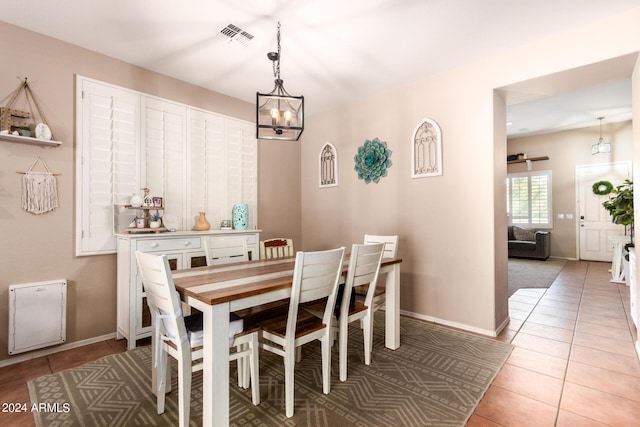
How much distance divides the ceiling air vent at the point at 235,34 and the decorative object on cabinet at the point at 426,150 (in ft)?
6.73

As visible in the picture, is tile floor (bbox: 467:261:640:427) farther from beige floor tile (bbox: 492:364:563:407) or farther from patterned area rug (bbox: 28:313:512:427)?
patterned area rug (bbox: 28:313:512:427)

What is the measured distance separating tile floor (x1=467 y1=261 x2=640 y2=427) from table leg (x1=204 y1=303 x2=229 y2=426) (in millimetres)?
1383

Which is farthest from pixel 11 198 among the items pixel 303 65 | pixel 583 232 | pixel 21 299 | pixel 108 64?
pixel 583 232

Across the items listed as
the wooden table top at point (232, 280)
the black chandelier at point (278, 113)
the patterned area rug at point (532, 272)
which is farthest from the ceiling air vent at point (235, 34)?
the patterned area rug at point (532, 272)

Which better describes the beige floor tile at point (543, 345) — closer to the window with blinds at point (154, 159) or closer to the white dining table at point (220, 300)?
the white dining table at point (220, 300)

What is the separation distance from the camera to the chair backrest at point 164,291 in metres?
1.47

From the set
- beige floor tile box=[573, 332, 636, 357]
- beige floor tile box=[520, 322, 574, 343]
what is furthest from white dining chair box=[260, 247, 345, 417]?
beige floor tile box=[573, 332, 636, 357]

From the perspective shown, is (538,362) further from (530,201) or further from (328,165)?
(530,201)

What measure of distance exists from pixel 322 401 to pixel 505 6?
309 centimetres

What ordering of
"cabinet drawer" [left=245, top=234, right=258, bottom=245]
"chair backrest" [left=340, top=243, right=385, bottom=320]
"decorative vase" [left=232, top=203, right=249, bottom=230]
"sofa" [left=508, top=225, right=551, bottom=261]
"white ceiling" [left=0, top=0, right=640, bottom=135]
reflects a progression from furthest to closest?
"sofa" [left=508, top=225, right=551, bottom=261]
"decorative vase" [left=232, top=203, right=249, bottom=230]
"cabinet drawer" [left=245, top=234, right=258, bottom=245]
"white ceiling" [left=0, top=0, right=640, bottom=135]
"chair backrest" [left=340, top=243, right=385, bottom=320]

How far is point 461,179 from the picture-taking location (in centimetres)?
317

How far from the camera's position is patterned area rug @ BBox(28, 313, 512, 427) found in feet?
5.74

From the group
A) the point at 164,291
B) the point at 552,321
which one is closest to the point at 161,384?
the point at 164,291

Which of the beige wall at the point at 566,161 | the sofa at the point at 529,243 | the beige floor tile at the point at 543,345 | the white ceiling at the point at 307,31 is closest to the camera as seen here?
the white ceiling at the point at 307,31
